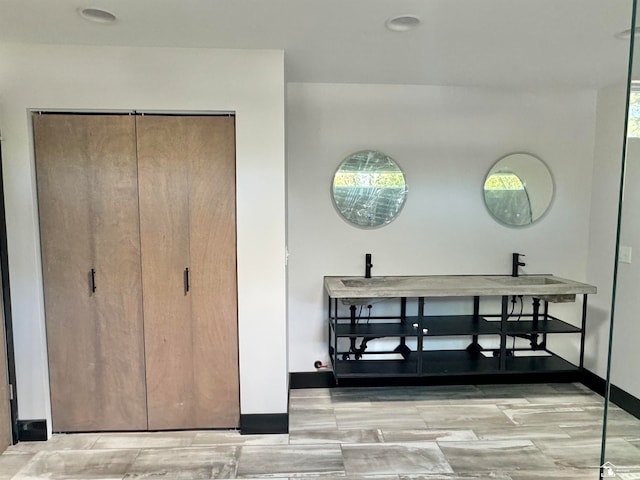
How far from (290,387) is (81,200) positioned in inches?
83.1

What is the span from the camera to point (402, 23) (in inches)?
77.1

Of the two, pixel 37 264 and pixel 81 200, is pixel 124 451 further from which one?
pixel 81 200

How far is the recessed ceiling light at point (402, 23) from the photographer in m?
1.91

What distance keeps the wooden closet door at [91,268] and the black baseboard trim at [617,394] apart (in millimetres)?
3265

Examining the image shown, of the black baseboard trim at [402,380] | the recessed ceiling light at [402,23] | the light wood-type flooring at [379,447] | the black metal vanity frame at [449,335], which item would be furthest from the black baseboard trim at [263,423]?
the recessed ceiling light at [402,23]

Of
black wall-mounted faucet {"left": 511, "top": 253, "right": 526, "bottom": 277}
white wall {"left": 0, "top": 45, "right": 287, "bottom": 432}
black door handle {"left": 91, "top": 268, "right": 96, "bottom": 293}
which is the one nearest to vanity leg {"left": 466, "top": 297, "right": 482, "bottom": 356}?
black wall-mounted faucet {"left": 511, "top": 253, "right": 526, "bottom": 277}

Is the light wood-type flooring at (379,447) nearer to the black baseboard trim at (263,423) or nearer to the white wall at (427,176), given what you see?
the black baseboard trim at (263,423)

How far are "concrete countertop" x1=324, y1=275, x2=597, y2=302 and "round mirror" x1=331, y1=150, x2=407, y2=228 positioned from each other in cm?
51

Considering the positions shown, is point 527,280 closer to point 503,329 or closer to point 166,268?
point 503,329

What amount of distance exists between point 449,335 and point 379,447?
956 mm

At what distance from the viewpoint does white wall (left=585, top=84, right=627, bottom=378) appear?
117 inches

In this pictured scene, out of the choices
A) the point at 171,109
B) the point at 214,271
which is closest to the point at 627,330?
the point at 214,271

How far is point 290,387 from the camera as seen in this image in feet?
10.1

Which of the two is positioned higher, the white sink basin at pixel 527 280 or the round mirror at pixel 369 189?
the round mirror at pixel 369 189
